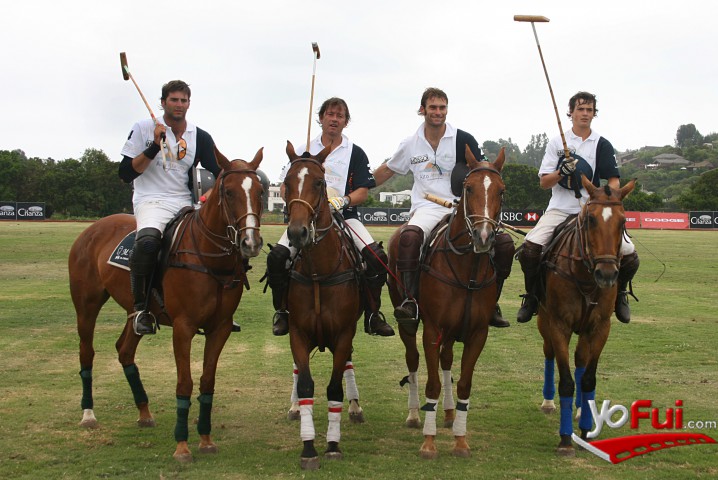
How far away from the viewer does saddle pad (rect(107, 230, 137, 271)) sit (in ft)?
24.5

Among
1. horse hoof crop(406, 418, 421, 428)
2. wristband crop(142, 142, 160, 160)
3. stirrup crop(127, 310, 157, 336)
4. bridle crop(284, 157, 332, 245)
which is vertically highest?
wristband crop(142, 142, 160, 160)

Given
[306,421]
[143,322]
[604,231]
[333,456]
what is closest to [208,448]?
[306,421]

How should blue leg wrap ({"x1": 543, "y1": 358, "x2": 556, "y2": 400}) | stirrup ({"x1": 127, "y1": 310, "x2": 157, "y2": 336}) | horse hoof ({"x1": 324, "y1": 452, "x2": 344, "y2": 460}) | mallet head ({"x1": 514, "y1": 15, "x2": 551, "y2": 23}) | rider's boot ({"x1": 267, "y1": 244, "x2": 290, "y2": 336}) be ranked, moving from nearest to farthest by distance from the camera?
horse hoof ({"x1": 324, "y1": 452, "x2": 344, "y2": 460}), rider's boot ({"x1": 267, "y1": 244, "x2": 290, "y2": 336}), stirrup ({"x1": 127, "y1": 310, "x2": 157, "y2": 336}), mallet head ({"x1": 514, "y1": 15, "x2": 551, "y2": 23}), blue leg wrap ({"x1": 543, "y1": 358, "x2": 556, "y2": 400})

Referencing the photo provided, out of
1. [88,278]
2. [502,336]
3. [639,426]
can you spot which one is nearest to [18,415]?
[88,278]

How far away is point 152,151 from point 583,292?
4.34 m

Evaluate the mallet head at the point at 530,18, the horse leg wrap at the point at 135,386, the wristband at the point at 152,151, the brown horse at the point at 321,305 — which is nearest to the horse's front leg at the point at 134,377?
the horse leg wrap at the point at 135,386

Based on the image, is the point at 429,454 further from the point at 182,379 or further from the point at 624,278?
the point at 624,278

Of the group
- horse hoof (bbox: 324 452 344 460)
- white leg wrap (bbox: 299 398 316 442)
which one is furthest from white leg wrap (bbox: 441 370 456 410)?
white leg wrap (bbox: 299 398 316 442)

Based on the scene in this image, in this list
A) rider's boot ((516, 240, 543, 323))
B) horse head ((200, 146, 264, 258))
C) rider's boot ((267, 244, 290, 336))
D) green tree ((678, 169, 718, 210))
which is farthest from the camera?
green tree ((678, 169, 718, 210))

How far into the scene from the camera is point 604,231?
20.7 ft

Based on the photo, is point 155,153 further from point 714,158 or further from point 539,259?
point 714,158

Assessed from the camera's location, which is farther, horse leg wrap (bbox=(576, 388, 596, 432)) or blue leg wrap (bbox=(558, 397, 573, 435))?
horse leg wrap (bbox=(576, 388, 596, 432))

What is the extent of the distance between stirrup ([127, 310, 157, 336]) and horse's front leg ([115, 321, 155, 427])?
1.96ft

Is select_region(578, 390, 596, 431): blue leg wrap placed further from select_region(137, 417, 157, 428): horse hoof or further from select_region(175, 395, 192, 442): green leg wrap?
select_region(137, 417, 157, 428): horse hoof
